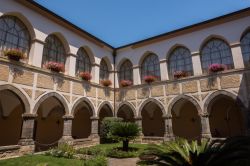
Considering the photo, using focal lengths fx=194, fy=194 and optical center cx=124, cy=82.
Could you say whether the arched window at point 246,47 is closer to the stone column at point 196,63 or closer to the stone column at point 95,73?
the stone column at point 196,63

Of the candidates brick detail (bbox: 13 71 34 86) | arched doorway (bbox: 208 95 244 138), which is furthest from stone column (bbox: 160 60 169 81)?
brick detail (bbox: 13 71 34 86)

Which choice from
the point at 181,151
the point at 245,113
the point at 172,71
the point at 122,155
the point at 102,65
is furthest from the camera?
the point at 102,65

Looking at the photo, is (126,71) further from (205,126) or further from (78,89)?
(205,126)

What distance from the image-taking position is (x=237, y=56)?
13.0 meters

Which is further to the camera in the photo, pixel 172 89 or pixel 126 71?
pixel 126 71

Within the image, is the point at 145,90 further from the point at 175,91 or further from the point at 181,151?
the point at 181,151

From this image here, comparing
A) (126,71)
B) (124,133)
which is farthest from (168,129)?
(126,71)

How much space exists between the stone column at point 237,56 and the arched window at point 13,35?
13.4 m

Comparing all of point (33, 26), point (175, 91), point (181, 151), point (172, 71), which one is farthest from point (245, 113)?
point (33, 26)

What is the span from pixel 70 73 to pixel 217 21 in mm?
11200

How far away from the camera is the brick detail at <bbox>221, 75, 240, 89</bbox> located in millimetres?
12531

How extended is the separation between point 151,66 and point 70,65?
6893 mm

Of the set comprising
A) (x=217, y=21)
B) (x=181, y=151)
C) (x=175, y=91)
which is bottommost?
(x=181, y=151)

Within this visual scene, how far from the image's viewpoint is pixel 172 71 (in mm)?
15812
